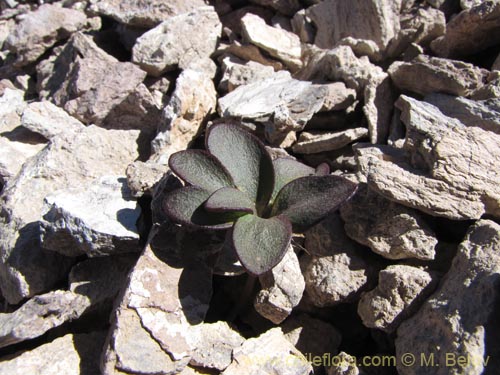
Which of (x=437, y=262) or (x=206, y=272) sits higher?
(x=437, y=262)

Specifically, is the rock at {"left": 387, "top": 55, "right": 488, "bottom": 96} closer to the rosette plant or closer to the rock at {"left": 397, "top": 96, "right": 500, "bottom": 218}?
the rock at {"left": 397, "top": 96, "right": 500, "bottom": 218}

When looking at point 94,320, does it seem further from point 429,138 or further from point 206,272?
point 429,138

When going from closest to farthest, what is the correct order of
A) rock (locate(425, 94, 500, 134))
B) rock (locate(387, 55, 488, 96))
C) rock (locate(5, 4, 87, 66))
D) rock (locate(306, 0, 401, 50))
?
rock (locate(425, 94, 500, 134))
rock (locate(387, 55, 488, 96))
rock (locate(306, 0, 401, 50))
rock (locate(5, 4, 87, 66))

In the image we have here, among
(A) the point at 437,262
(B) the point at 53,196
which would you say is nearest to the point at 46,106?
(B) the point at 53,196

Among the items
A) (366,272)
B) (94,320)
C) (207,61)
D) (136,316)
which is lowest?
(94,320)

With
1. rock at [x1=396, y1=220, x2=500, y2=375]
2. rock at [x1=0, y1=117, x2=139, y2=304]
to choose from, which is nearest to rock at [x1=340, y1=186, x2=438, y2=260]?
rock at [x1=396, y1=220, x2=500, y2=375]

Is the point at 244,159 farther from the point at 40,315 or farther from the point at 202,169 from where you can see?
the point at 40,315

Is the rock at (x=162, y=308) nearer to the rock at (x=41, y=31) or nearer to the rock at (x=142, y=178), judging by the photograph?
the rock at (x=142, y=178)
